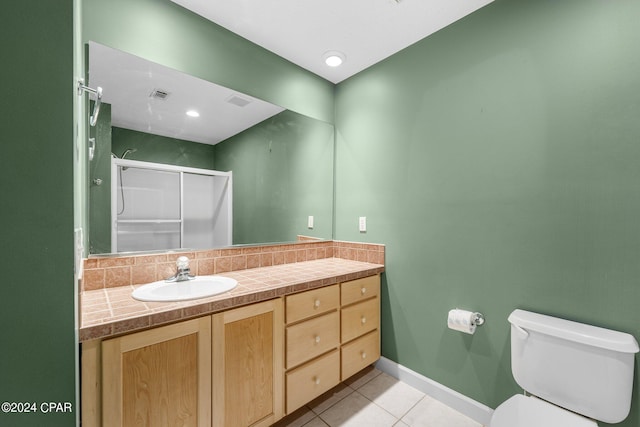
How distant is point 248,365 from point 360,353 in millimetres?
906

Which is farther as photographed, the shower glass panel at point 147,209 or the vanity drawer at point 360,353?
the vanity drawer at point 360,353

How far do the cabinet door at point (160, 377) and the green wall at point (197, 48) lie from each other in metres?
1.43

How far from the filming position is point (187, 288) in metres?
1.47

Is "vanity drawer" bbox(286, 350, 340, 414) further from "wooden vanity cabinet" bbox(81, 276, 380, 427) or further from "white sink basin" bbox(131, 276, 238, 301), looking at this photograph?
"white sink basin" bbox(131, 276, 238, 301)

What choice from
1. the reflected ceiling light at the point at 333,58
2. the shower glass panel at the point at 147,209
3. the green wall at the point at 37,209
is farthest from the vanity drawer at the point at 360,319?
the reflected ceiling light at the point at 333,58

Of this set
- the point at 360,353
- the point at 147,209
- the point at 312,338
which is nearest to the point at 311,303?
the point at 312,338

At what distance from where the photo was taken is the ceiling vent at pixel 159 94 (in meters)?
1.51

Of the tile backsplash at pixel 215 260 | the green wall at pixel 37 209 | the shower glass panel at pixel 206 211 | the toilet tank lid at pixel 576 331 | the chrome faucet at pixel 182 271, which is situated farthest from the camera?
the shower glass panel at pixel 206 211

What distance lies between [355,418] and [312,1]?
2.44m

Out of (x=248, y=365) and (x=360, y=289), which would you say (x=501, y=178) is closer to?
(x=360, y=289)

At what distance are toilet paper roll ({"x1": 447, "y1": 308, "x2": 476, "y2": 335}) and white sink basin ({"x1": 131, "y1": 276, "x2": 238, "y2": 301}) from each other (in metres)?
1.26

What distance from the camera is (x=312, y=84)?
2279 mm

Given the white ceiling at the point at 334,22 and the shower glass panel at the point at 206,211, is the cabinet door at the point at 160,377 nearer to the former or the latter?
the shower glass panel at the point at 206,211

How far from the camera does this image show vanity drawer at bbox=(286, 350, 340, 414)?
149cm
